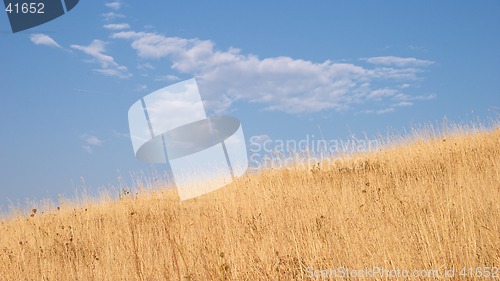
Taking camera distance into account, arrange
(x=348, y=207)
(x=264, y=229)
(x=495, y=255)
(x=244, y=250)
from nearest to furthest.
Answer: (x=495, y=255)
(x=244, y=250)
(x=264, y=229)
(x=348, y=207)

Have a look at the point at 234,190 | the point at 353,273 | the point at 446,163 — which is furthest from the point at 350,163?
the point at 353,273

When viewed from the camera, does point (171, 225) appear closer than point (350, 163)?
Yes

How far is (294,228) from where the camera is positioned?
6.62 metres

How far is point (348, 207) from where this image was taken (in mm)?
7168

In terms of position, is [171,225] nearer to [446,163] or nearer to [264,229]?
[264,229]

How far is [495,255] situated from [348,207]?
3494 millimetres

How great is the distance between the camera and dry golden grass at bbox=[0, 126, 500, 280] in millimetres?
4133

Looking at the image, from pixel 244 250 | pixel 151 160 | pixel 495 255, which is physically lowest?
pixel 495 255

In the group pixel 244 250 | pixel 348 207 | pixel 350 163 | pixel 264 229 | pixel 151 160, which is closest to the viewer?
pixel 244 250

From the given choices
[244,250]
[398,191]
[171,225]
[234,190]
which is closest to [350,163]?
[234,190]

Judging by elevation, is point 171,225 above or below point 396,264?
above

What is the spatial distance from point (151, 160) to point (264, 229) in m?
6.09

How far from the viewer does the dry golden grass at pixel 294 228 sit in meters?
4.13

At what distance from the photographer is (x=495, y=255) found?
12.2ft
